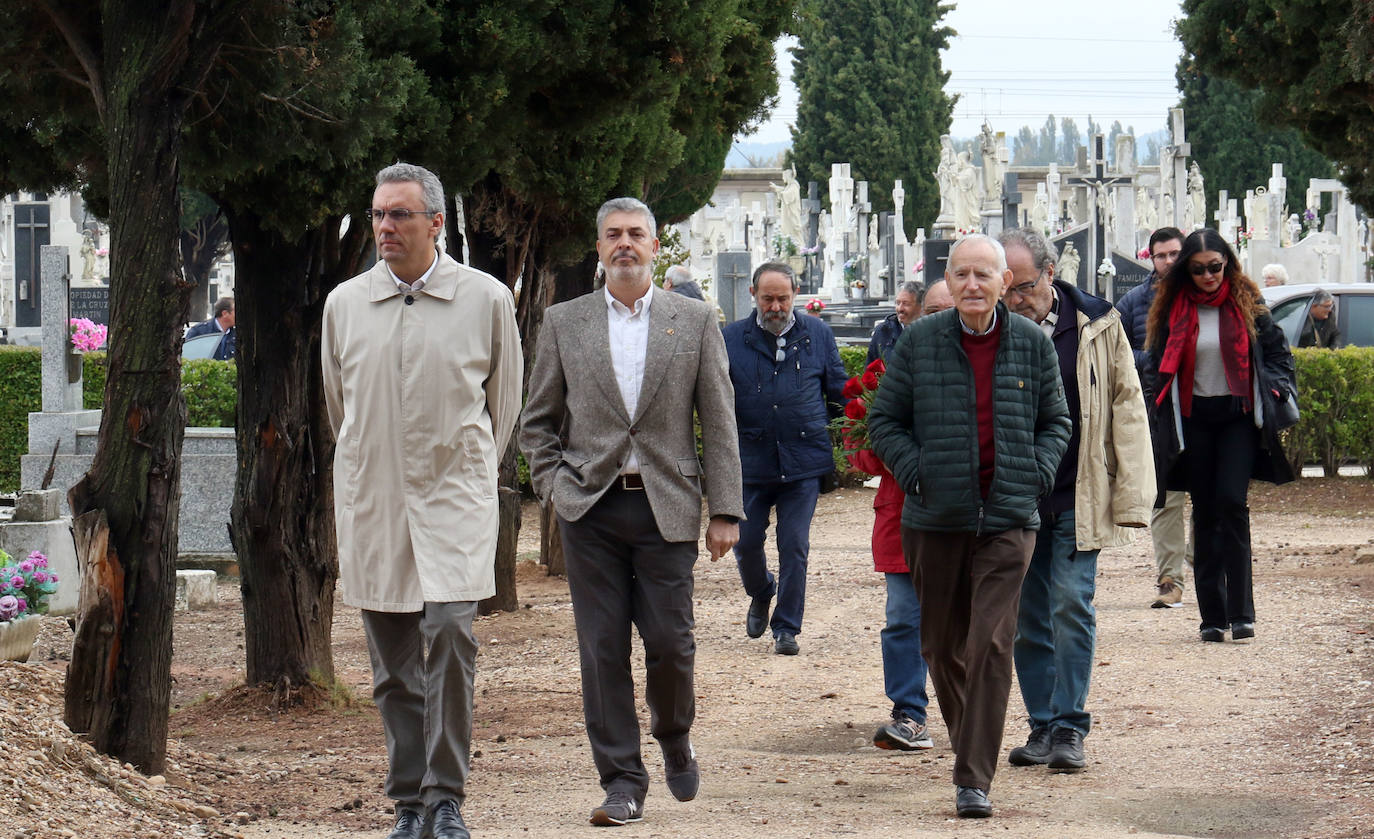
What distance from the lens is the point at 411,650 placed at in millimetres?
5121

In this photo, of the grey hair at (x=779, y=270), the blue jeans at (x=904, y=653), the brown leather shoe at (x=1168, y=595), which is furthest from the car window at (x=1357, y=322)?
the blue jeans at (x=904, y=653)

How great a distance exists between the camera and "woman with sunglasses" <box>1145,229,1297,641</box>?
8438 mm

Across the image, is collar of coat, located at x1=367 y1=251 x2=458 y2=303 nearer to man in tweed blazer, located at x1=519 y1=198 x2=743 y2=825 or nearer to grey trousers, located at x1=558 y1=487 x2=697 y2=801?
man in tweed blazer, located at x1=519 y1=198 x2=743 y2=825

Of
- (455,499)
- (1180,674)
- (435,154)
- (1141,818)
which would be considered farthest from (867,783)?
(435,154)

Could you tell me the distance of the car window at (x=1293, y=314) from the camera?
672 inches

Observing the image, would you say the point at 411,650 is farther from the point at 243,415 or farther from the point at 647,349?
the point at 243,415

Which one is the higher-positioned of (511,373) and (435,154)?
(435,154)

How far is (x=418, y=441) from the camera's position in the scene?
4.95m

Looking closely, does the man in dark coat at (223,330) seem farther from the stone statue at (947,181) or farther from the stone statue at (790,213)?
the stone statue at (790,213)

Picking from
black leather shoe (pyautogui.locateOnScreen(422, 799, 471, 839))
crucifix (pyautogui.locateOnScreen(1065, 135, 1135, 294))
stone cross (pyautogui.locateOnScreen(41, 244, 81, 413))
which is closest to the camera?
black leather shoe (pyautogui.locateOnScreen(422, 799, 471, 839))

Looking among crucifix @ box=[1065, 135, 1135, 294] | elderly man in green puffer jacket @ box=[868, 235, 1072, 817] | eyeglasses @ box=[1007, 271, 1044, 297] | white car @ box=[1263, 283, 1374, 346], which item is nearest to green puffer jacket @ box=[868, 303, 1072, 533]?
elderly man in green puffer jacket @ box=[868, 235, 1072, 817]

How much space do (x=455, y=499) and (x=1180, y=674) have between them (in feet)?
14.0

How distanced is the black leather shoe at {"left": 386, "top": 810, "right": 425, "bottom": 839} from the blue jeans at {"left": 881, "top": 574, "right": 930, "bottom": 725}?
2261mm

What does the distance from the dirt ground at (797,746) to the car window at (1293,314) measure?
698 cm
